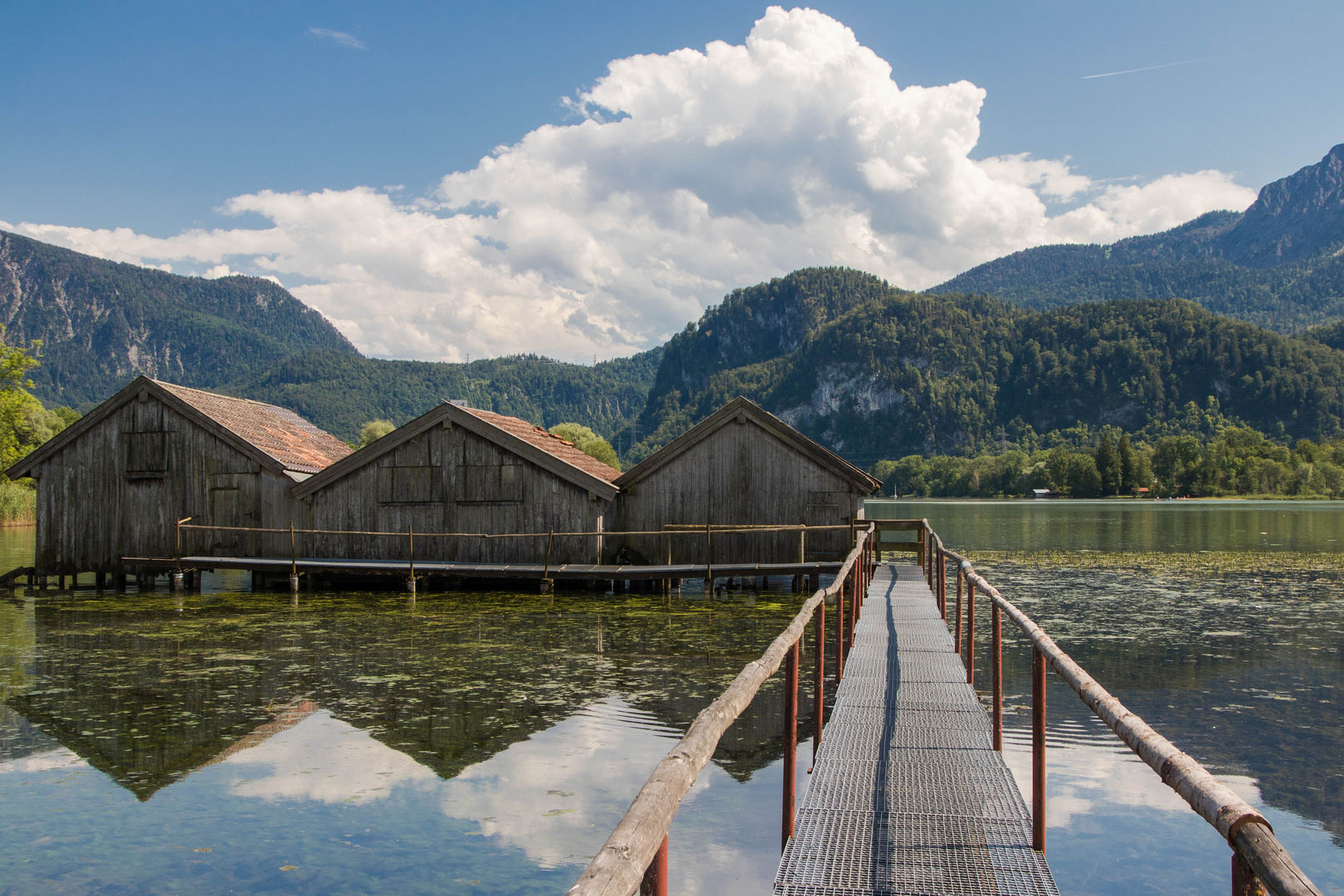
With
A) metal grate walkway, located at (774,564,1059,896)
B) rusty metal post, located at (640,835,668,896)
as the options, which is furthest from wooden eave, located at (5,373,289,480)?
rusty metal post, located at (640,835,668,896)

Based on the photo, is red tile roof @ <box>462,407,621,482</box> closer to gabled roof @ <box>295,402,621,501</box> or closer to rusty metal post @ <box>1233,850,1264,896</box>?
gabled roof @ <box>295,402,621,501</box>

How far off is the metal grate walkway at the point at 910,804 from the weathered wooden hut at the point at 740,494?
15.8 m

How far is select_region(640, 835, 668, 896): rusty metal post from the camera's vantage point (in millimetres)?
3576

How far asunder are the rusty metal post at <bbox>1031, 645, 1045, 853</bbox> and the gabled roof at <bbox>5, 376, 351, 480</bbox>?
25077 mm

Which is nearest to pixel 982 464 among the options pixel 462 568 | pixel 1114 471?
pixel 1114 471

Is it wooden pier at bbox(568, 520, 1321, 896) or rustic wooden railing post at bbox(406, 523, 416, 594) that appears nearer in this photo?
wooden pier at bbox(568, 520, 1321, 896)

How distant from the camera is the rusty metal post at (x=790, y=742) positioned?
243 inches

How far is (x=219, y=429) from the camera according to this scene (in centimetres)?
2764

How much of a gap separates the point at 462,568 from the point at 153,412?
1086 cm

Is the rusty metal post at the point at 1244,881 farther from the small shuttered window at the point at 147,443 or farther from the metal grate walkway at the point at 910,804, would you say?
the small shuttered window at the point at 147,443

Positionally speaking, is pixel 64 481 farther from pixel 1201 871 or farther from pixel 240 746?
pixel 1201 871

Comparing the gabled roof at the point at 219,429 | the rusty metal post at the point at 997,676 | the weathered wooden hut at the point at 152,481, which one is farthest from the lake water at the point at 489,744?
the gabled roof at the point at 219,429

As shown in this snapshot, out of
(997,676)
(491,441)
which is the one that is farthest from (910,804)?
(491,441)

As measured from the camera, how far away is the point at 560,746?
34.6 feet
